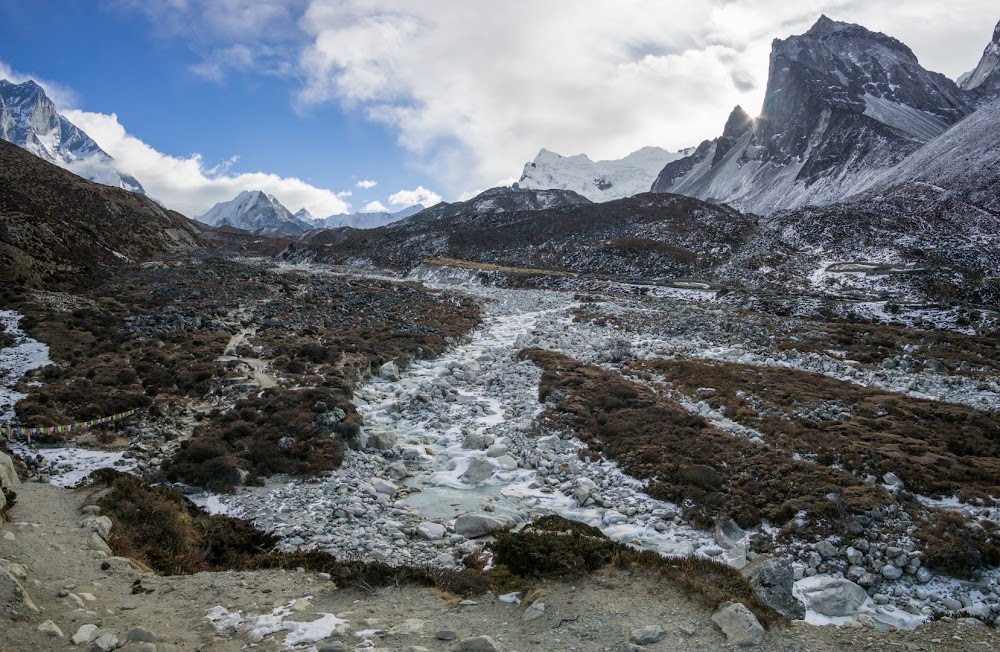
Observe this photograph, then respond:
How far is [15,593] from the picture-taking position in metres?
7.66

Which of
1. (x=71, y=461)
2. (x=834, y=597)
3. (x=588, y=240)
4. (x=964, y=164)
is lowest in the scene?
(x=834, y=597)

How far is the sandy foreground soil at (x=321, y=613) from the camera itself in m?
7.70

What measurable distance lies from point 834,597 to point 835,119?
193 meters

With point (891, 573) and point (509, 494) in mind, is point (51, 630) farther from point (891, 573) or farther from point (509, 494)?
point (891, 573)

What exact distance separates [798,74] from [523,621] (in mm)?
226839

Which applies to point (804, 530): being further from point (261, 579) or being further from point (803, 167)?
point (803, 167)

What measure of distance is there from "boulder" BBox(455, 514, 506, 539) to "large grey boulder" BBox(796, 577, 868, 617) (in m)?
6.63

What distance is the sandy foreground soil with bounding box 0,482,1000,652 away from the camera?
7695mm

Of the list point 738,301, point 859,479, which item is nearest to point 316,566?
point 859,479

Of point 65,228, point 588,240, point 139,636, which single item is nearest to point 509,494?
point 139,636

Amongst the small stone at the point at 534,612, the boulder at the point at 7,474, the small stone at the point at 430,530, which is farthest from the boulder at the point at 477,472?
the boulder at the point at 7,474

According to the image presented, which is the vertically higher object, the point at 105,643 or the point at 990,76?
the point at 990,76

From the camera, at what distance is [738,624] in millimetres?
8039

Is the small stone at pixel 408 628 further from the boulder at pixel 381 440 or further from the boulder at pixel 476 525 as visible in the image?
the boulder at pixel 381 440
